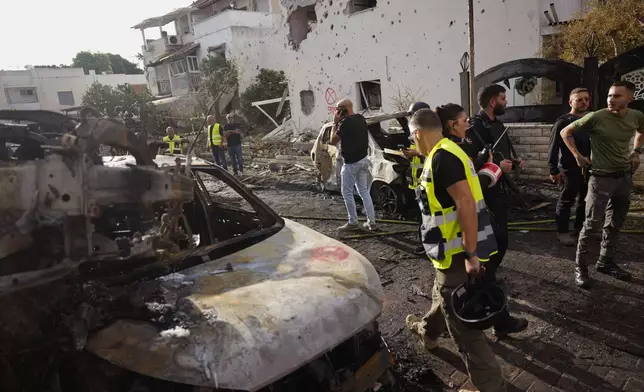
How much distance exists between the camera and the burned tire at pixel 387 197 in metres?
6.75

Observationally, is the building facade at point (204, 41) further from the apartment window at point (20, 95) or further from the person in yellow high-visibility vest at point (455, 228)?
the person in yellow high-visibility vest at point (455, 228)

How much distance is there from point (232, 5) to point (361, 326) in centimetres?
2825

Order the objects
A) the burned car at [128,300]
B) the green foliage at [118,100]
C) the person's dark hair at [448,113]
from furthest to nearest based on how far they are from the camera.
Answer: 1. the green foliage at [118,100]
2. the person's dark hair at [448,113]
3. the burned car at [128,300]

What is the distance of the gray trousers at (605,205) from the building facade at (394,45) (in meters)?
7.31

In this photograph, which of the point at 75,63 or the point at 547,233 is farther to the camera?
the point at 75,63

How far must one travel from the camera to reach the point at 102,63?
45406 mm

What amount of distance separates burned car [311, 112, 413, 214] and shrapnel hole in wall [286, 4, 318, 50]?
9662mm

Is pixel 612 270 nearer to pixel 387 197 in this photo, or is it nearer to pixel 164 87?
pixel 387 197

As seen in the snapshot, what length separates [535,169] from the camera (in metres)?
8.15

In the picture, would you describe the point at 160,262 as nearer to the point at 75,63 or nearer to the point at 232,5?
the point at 232,5

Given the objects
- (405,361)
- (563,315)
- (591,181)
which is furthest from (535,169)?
(405,361)

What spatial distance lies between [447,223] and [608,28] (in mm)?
8207

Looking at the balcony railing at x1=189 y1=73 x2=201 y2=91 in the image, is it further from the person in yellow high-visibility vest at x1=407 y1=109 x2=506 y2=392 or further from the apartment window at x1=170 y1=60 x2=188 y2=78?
the person in yellow high-visibility vest at x1=407 y1=109 x2=506 y2=392

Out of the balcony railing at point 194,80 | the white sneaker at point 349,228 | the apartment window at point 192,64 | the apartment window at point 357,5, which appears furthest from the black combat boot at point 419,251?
the apartment window at point 192,64
